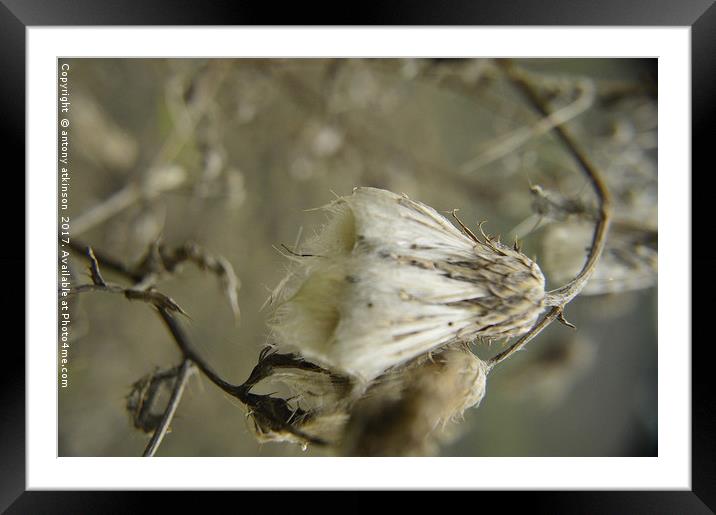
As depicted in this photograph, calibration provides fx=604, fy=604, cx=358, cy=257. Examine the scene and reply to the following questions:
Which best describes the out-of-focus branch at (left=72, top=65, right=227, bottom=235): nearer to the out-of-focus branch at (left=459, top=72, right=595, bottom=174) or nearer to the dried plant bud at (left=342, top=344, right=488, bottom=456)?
the out-of-focus branch at (left=459, top=72, right=595, bottom=174)

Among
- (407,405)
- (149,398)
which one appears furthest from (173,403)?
(407,405)

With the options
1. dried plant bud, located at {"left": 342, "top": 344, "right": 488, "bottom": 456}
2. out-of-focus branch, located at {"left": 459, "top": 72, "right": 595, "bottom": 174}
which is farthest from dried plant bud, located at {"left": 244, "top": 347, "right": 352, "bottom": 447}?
out-of-focus branch, located at {"left": 459, "top": 72, "right": 595, "bottom": 174}

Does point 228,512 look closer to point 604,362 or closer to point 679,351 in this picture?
point 679,351

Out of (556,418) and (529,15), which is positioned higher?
(529,15)

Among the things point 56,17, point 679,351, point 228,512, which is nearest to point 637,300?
point 679,351

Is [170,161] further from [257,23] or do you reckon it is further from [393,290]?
[393,290]

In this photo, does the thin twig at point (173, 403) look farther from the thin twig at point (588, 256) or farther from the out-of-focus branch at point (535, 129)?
the out-of-focus branch at point (535, 129)
